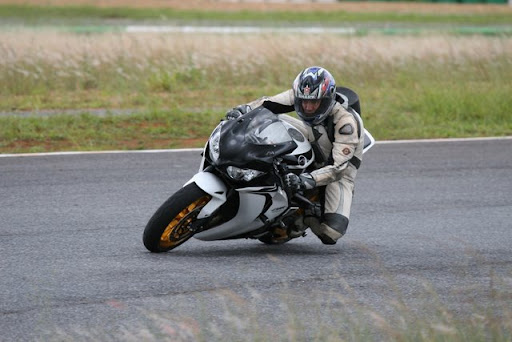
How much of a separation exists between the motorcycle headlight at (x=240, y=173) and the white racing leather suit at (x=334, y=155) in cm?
53

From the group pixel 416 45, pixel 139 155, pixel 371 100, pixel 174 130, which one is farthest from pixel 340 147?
pixel 416 45

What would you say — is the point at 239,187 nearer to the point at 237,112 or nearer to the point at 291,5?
the point at 237,112

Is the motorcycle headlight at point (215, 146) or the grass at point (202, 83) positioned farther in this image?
the grass at point (202, 83)

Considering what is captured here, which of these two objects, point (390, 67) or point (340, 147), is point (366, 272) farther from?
point (390, 67)

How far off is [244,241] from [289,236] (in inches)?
23.8

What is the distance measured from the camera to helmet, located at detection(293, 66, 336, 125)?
7000mm

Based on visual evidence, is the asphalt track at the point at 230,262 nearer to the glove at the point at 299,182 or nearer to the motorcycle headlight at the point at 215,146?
the glove at the point at 299,182

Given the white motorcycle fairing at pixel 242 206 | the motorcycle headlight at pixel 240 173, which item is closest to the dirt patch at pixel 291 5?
the white motorcycle fairing at pixel 242 206

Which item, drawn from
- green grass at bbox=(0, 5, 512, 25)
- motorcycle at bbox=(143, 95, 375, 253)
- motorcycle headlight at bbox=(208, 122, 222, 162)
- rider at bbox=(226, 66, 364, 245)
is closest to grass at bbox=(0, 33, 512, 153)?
rider at bbox=(226, 66, 364, 245)

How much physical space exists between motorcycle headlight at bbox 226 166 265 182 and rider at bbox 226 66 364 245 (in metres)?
0.26

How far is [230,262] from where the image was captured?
23.4 ft

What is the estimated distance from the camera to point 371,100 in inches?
667

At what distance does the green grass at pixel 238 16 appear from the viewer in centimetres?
3716

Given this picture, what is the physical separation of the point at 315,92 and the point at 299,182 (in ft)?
2.11
